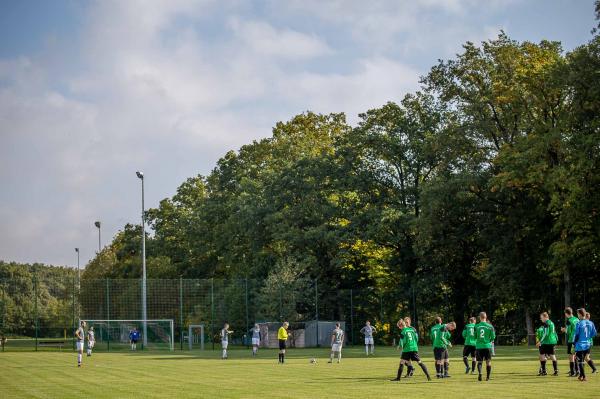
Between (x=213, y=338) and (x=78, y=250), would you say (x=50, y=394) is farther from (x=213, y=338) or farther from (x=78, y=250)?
(x=78, y=250)

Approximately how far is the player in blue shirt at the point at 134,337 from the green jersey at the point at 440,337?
113 feet

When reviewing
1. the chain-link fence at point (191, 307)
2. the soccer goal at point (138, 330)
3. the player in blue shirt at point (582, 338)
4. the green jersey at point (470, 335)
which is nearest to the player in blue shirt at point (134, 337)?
the soccer goal at point (138, 330)

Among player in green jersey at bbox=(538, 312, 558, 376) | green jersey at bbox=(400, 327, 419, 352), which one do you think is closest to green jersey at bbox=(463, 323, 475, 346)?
player in green jersey at bbox=(538, 312, 558, 376)

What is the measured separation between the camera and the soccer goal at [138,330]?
58281 millimetres

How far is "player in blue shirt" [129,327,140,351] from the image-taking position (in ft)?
188

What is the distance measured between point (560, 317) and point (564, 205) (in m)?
11.2

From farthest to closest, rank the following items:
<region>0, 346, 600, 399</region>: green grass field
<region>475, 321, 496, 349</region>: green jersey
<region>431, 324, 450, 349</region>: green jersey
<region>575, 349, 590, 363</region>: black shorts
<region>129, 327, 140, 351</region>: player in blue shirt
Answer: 1. <region>129, 327, 140, 351</region>: player in blue shirt
2. <region>431, 324, 450, 349</region>: green jersey
3. <region>475, 321, 496, 349</region>: green jersey
4. <region>575, 349, 590, 363</region>: black shorts
5. <region>0, 346, 600, 399</region>: green grass field

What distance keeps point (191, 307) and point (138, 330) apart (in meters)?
4.06

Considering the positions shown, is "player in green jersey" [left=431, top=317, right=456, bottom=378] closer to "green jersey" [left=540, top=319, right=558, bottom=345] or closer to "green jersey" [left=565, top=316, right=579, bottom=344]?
"green jersey" [left=540, top=319, right=558, bottom=345]

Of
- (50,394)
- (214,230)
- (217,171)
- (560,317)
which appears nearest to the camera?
(50,394)

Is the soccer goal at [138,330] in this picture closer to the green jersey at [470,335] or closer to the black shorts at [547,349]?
the green jersey at [470,335]

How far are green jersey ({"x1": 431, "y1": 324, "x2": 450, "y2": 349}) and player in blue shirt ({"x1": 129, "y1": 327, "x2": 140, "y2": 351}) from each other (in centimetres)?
3437

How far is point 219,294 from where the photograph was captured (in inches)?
2425

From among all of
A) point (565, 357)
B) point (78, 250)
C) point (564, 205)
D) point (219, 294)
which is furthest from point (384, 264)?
point (78, 250)
